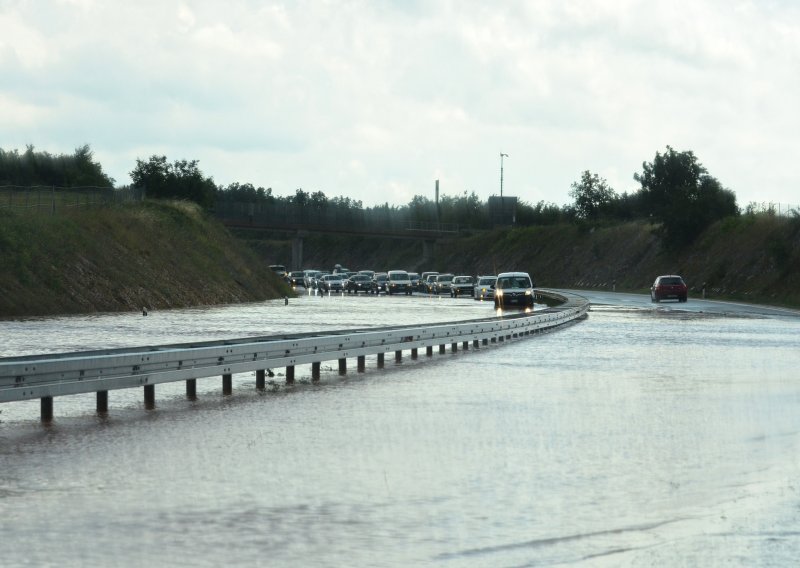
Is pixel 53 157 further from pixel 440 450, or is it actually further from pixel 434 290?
pixel 440 450

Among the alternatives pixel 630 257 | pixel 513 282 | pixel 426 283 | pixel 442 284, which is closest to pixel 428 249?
pixel 630 257

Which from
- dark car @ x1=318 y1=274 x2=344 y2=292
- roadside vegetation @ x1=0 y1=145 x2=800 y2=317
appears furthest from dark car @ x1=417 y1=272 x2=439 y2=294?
roadside vegetation @ x1=0 y1=145 x2=800 y2=317

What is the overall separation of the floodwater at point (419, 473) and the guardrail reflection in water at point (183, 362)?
15.5 inches

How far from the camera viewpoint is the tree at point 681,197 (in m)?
121

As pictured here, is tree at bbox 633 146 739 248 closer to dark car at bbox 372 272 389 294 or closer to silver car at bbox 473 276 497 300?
dark car at bbox 372 272 389 294

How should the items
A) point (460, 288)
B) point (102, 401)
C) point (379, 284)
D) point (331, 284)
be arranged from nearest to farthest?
1. point (102, 401)
2. point (460, 288)
3. point (379, 284)
4. point (331, 284)

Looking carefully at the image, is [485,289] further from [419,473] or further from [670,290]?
[419,473]

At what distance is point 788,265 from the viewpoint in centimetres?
8831

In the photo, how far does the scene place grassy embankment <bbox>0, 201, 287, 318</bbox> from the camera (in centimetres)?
5669

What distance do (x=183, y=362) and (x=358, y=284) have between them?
88.8 m

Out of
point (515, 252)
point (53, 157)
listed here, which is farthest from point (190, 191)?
point (515, 252)

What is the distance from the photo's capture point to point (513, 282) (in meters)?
65.3

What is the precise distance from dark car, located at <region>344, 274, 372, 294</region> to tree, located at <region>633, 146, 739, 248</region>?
2959cm

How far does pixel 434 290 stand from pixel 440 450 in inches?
3561
